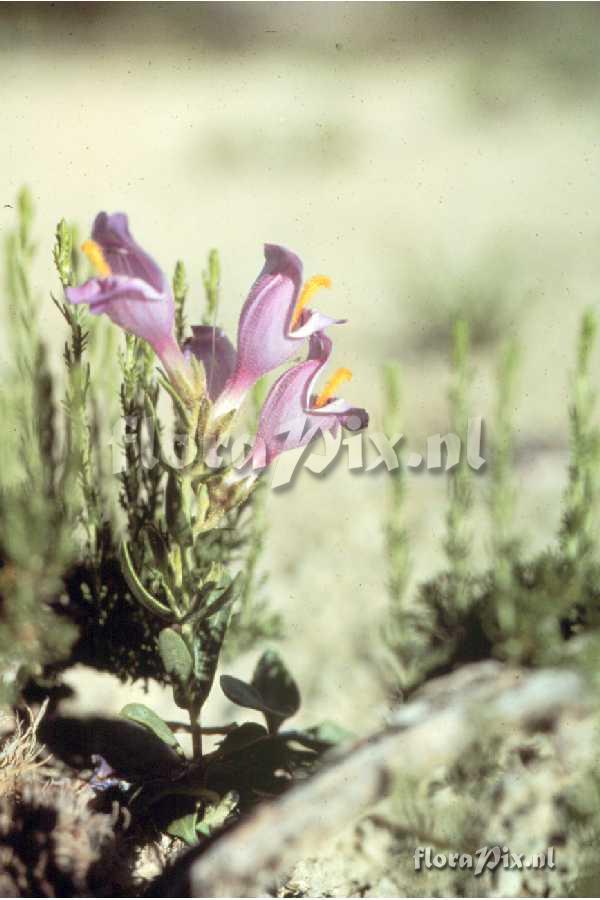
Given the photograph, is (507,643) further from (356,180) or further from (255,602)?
(356,180)

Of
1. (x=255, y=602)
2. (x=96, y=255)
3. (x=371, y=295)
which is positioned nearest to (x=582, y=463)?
(x=255, y=602)

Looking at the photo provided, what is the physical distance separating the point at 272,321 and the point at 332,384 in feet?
0.24

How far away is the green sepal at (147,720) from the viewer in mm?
919

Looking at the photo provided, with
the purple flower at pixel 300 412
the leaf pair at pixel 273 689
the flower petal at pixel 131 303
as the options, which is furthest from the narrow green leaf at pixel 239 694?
the flower petal at pixel 131 303

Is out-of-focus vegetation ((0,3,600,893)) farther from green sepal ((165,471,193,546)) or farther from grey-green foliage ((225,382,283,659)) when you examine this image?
green sepal ((165,471,193,546))

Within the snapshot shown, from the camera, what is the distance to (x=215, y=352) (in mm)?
890

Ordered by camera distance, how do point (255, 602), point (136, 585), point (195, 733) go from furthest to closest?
point (255, 602)
point (195, 733)
point (136, 585)

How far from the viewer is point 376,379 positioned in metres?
1.98

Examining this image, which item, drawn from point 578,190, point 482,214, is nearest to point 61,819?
point 482,214

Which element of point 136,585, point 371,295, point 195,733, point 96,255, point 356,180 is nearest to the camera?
point 96,255

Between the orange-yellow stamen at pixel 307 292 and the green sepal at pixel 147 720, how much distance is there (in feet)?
1.30

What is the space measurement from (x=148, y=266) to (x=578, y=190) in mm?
2183

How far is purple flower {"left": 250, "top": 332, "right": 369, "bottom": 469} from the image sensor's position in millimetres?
842

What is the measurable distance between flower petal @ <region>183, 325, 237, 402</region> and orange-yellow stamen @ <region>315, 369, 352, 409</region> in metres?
0.09
